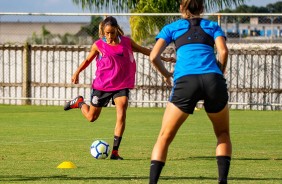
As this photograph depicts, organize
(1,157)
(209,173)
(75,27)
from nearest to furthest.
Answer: (209,173) → (1,157) → (75,27)

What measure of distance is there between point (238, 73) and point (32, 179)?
51.1 feet

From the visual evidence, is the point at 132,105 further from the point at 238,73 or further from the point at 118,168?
the point at 118,168

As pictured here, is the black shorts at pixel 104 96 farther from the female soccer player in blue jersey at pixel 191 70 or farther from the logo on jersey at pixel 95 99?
the female soccer player in blue jersey at pixel 191 70

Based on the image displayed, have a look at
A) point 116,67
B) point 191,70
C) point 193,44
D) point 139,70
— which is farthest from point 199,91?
point 139,70

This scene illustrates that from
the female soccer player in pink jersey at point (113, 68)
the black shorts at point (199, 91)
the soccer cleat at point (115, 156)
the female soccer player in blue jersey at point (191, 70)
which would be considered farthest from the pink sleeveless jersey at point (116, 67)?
the black shorts at point (199, 91)

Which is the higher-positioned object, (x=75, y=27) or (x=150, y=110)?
(x=75, y=27)

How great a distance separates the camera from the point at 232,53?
25234 millimetres

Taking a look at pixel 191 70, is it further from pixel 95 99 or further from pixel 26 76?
pixel 26 76

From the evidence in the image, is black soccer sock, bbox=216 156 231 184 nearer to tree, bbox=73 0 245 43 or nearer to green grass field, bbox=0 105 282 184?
green grass field, bbox=0 105 282 184

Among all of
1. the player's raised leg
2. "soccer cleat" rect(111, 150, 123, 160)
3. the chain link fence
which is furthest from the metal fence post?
the player's raised leg

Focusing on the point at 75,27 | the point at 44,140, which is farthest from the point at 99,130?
the point at 75,27

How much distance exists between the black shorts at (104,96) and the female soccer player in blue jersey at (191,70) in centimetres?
451

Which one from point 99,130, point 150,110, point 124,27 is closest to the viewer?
point 99,130

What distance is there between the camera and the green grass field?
10695 mm
